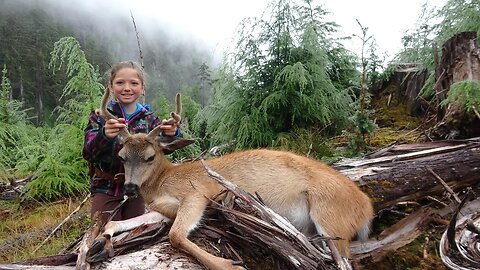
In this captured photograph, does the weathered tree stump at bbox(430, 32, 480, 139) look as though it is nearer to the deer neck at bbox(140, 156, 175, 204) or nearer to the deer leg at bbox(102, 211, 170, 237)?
the deer neck at bbox(140, 156, 175, 204)

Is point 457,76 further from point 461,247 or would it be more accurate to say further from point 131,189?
point 131,189

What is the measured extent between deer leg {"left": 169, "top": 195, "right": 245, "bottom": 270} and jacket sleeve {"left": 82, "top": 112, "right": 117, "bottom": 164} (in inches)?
45.6

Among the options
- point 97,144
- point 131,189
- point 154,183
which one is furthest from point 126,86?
point 131,189

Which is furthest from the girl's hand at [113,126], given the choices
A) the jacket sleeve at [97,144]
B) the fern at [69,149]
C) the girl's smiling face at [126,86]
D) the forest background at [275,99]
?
the fern at [69,149]

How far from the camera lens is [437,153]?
16.7ft

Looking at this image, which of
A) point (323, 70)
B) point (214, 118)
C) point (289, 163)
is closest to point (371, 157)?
point (289, 163)

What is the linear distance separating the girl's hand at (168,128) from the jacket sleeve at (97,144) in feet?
1.78

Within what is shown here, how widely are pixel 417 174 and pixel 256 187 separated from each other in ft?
6.45

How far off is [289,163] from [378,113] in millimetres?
8211

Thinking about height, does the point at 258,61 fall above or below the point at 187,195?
above

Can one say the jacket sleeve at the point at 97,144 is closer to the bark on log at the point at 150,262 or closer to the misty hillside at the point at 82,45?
the bark on log at the point at 150,262

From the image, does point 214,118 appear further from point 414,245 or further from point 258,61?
point 414,245

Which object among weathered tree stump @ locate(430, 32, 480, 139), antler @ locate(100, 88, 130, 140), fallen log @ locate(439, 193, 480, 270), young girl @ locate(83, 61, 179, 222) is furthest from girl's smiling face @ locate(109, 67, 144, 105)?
weathered tree stump @ locate(430, 32, 480, 139)

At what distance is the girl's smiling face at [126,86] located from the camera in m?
4.45
